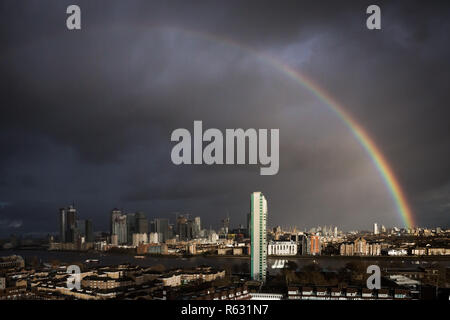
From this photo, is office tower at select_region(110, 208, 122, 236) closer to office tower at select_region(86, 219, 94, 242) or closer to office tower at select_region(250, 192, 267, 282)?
office tower at select_region(86, 219, 94, 242)

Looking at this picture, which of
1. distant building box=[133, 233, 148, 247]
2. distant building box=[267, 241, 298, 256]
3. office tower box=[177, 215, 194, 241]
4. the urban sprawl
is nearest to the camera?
the urban sprawl

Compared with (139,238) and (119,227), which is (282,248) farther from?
(119,227)

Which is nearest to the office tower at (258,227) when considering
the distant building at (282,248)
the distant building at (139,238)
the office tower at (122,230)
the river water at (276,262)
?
the river water at (276,262)

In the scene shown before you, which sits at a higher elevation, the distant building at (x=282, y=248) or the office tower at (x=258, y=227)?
the office tower at (x=258, y=227)

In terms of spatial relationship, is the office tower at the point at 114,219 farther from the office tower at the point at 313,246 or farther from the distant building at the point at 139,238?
the office tower at the point at 313,246

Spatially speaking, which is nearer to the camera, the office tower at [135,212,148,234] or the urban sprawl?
the urban sprawl

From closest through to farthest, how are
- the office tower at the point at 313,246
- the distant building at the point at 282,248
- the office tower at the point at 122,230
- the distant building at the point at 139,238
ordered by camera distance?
1. the office tower at the point at 313,246
2. the distant building at the point at 282,248
3. the distant building at the point at 139,238
4. the office tower at the point at 122,230

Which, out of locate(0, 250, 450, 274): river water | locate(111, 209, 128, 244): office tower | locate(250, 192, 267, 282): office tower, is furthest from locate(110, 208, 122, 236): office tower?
locate(250, 192, 267, 282): office tower
